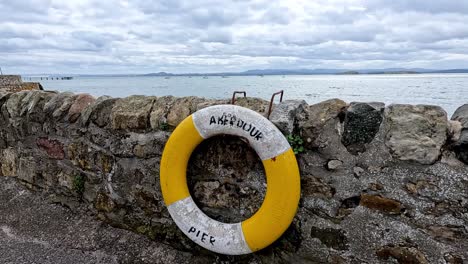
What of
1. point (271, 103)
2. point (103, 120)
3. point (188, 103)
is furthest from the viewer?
point (103, 120)

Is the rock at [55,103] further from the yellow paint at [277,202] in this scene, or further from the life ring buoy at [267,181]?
the yellow paint at [277,202]

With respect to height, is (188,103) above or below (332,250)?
above

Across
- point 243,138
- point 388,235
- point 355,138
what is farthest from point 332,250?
point 243,138

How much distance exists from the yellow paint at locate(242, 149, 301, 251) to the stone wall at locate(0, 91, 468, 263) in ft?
0.35

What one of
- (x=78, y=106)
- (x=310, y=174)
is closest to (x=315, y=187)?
(x=310, y=174)

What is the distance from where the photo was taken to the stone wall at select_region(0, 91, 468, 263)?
1539mm

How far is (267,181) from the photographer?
69.9 inches

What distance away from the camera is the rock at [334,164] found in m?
1.71

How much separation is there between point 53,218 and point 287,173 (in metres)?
1.90

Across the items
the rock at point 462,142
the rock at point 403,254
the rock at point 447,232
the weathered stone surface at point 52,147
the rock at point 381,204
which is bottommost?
the rock at point 403,254

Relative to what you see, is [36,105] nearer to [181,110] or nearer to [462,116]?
[181,110]

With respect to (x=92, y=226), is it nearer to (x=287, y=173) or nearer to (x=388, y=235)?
(x=287, y=173)

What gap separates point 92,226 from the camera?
246cm

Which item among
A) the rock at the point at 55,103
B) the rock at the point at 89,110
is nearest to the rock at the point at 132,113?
the rock at the point at 89,110
